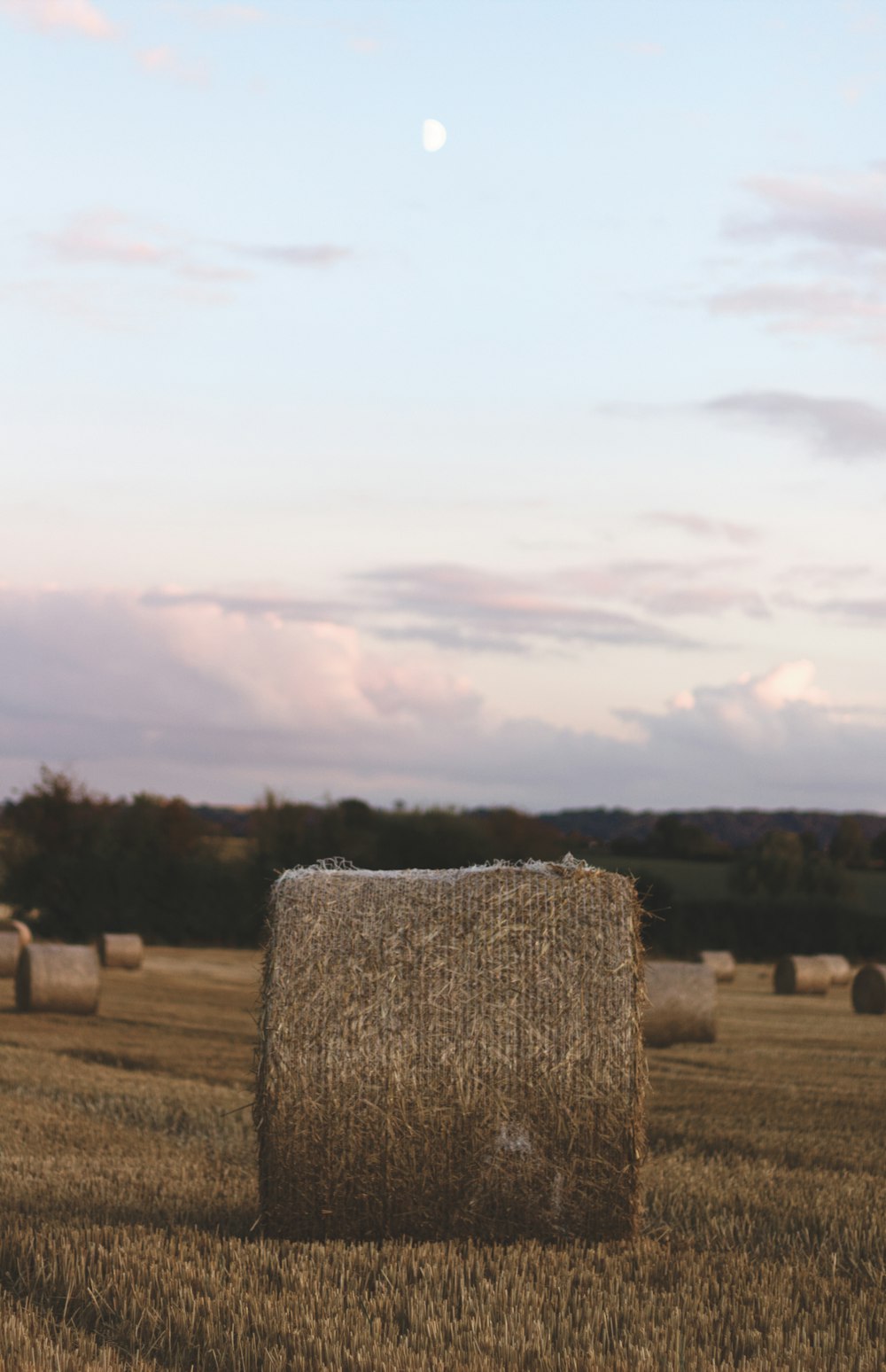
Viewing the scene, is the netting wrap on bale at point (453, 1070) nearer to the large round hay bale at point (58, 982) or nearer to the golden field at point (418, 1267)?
the golden field at point (418, 1267)

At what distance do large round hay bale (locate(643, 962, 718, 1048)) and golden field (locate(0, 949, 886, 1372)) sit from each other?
5.86 m

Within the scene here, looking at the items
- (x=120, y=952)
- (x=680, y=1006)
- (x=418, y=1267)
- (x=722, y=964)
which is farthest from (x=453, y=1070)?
(x=722, y=964)

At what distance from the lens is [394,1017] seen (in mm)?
7277

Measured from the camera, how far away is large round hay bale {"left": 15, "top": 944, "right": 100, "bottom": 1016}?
67.8 ft

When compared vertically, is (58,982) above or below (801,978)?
above

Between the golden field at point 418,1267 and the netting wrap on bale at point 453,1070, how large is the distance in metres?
0.27

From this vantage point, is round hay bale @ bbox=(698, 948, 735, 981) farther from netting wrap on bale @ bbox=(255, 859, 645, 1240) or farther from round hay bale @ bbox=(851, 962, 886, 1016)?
netting wrap on bale @ bbox=(255, 859, 645, 1240)

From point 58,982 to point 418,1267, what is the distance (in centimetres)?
1525

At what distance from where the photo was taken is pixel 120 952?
31.8m

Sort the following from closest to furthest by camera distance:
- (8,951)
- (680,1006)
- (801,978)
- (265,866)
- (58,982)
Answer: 1. (680,1006)
2. (58,982)
3. (8,951)
4. (801,978)
5. (265,866)

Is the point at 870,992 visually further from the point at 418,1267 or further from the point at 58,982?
the point at 418,1267

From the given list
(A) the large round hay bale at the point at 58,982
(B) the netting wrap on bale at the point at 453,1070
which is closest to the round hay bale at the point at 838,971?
(A) the large round hay bale at the point at 58,982

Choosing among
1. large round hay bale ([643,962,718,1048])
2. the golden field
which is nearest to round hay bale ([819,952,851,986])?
large round hay bale ([643,962,718,1048])

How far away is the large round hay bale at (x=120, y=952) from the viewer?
31.7 meters
